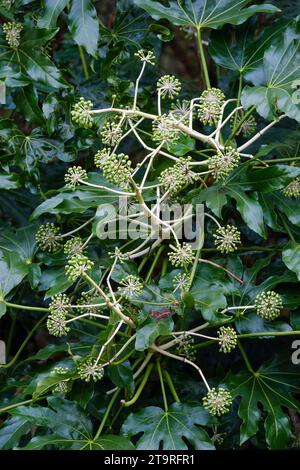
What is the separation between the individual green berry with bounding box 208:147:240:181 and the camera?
162 cm

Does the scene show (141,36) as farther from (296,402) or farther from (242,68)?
(296,402)

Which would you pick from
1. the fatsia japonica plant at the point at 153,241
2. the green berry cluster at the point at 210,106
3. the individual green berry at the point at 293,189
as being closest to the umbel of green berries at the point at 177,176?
the fatsia japonica plant at the point at 153,241

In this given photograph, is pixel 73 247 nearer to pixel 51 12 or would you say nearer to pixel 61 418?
pixel 61 418

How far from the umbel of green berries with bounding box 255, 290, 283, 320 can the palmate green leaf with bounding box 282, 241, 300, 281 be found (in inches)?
2.5

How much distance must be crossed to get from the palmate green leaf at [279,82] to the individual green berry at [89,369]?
23.5 inches

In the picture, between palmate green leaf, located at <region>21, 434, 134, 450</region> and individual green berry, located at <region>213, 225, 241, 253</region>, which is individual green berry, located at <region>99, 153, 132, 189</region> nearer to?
individual green berry, located at <region>213, 225, 241, 253</region>

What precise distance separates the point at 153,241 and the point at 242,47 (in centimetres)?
51

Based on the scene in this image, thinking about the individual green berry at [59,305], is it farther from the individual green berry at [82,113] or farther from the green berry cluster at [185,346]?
the individual green berry at [82,113]

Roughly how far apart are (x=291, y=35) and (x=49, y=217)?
708mm

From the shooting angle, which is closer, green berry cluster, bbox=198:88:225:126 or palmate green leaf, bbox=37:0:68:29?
green berry cluster, bbox=198:88:225:126

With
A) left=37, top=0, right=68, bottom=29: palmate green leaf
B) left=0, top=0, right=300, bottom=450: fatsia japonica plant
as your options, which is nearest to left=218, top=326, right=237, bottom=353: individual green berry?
left=0, top=0, right=300, bottom=450: fatsia japonica plant

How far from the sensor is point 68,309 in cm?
164

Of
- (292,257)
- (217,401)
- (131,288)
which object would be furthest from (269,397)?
(131,288)

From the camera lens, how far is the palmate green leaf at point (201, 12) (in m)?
1.80
